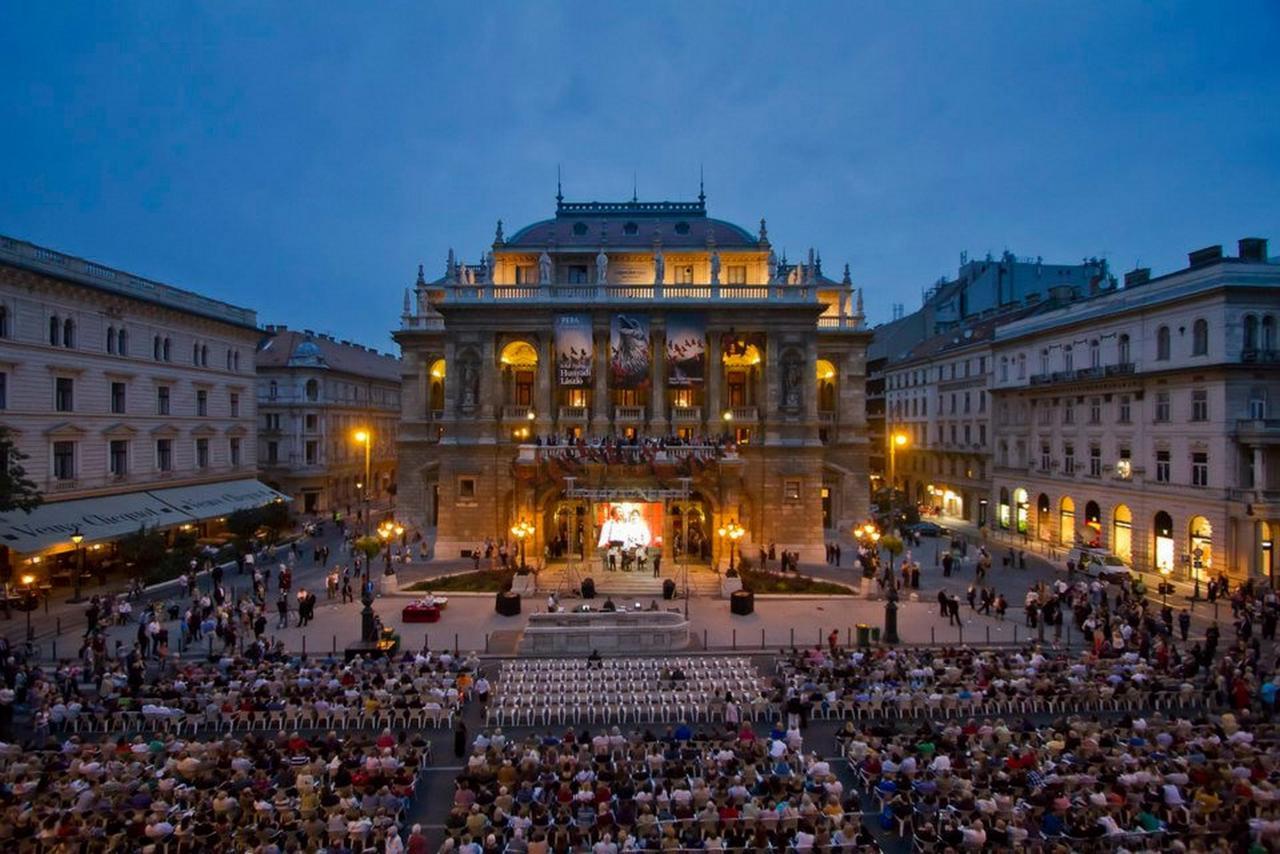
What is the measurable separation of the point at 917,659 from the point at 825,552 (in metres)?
20.5

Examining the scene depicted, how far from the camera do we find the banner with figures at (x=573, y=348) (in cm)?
4275

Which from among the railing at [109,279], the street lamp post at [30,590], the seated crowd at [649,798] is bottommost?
the seated crowd at [649,798]

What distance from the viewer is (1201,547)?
123ft

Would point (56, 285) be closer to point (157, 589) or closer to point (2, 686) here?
point (157, 589)

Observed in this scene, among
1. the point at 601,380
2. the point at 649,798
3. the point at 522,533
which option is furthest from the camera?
the point at 601,380

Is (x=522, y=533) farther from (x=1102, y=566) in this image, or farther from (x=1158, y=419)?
(x=1158, y=419)

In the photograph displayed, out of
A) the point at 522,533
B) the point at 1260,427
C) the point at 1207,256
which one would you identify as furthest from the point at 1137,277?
the point at 522,533

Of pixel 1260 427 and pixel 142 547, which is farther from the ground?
pixel 1260 427

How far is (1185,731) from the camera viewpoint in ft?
55.5

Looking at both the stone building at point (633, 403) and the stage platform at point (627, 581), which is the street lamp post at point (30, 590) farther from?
the stage platform at point (627, 581)

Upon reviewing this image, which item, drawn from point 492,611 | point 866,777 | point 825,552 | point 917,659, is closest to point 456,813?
point 866,777

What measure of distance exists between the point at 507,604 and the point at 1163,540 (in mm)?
34276

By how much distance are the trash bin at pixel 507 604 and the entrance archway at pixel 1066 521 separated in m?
35.8

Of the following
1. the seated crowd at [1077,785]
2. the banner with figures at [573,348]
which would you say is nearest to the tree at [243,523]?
the banner with figures at [573,348]
